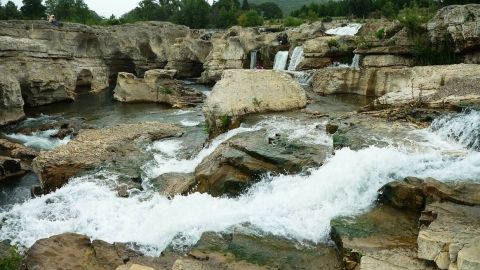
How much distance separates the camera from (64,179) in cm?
1158

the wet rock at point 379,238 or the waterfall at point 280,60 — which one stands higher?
the waterfall at point 280,60

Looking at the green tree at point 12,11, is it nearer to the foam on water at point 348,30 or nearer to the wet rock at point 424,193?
the foam on water at point 348,30

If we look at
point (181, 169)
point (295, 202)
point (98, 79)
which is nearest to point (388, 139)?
point (295, 202)

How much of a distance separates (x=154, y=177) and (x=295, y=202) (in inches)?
173

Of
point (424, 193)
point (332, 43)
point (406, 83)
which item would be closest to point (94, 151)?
point (424, 193)

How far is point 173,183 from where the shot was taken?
406 inches

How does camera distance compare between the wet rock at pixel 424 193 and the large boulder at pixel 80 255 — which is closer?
the wet rock at pixel 424 193

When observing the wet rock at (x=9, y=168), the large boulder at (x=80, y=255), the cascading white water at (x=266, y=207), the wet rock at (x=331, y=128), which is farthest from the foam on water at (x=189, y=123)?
the large boulder at (x=80, y=255)

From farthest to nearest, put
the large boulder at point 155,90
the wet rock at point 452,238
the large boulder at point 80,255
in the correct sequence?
the large boulder at point 155,90, the large boulder at point 80,255, the wet rock at point 452,238

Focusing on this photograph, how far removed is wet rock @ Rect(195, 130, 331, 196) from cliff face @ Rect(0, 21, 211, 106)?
1517cm

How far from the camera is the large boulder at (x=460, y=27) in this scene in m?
16.2

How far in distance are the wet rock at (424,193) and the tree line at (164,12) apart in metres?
38.9

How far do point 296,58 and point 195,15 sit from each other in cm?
3877

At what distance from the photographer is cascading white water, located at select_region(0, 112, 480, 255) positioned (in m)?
7.64
